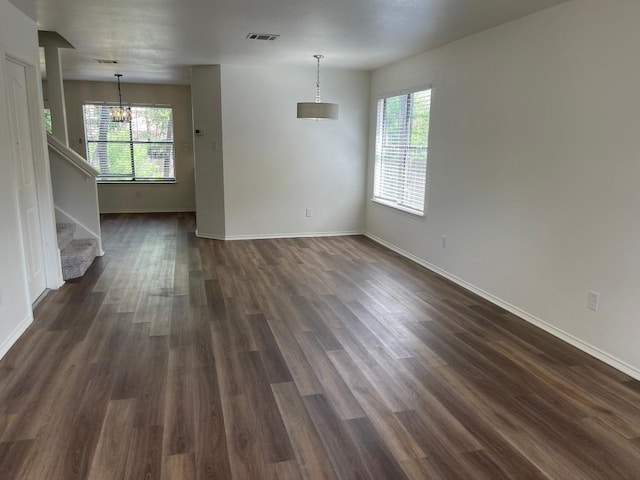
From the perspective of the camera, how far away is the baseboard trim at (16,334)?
3124mm

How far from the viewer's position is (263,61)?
6.18 m

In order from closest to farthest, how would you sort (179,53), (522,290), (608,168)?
(608,168)
(522,290)
(179,53)

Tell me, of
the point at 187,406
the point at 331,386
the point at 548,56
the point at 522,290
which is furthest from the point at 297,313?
the point at 548,56

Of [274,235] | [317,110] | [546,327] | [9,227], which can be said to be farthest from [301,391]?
[274,235]

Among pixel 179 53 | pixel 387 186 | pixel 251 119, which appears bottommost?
pixel 387 186

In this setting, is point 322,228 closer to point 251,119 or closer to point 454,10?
point 251,119

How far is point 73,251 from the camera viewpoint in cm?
524

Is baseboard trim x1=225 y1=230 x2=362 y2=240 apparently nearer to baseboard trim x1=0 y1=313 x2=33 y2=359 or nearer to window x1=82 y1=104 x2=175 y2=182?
window x1=82 y1=104 x2=175 y2=182

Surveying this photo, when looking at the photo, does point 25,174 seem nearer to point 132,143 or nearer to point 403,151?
point 403,151

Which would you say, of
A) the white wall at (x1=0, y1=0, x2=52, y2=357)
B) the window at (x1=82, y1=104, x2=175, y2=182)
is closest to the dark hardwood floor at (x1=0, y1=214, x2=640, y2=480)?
the white wall at (x1=0, y1=0, x2=52, y2=357)

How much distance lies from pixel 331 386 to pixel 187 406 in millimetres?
841

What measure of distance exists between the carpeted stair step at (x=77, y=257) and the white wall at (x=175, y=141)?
378 cm

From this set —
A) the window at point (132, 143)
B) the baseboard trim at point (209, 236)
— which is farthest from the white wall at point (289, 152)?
the window at point (132, 143)

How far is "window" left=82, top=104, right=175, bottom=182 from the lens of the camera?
8.97 m
